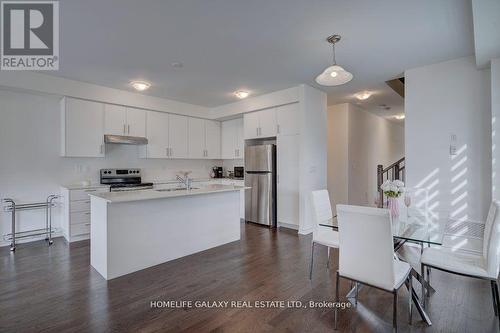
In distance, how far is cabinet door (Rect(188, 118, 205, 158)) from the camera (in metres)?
5.81

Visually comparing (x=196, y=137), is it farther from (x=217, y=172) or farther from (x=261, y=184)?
(x=261, y=184)

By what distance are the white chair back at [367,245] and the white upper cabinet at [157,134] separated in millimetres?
4287

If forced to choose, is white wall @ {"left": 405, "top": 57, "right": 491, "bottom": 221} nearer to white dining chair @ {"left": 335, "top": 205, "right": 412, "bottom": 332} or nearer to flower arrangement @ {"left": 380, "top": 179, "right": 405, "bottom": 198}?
flower arrangement @ {"left": 380, "top": 179, "right": 405, "bottom": 198}

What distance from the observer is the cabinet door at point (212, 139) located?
242 inches

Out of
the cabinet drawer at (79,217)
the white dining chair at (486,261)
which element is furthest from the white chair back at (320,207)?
the cabinet drawer at (79,217)

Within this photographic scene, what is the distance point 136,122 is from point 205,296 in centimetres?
375

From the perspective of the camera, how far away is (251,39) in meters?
2.75

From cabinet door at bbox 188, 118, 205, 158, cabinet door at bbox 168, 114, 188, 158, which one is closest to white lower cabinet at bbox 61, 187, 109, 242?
cabinet door at bbox 168, 114, 188, 158

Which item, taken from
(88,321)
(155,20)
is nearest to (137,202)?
(88,321)

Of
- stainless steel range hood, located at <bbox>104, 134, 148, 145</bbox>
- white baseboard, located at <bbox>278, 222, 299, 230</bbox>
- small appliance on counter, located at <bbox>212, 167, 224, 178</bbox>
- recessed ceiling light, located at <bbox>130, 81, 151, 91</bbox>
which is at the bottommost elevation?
white baseboard, located at <bbox>278, 222, 299, 230</bbox>

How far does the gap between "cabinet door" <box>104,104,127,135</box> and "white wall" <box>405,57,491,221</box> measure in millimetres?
4805

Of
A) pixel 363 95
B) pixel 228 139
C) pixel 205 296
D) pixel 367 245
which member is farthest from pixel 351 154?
pixel 205 296

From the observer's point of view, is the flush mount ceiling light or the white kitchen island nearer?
the flush mount ceiling light

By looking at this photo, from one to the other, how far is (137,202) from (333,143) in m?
4.71
